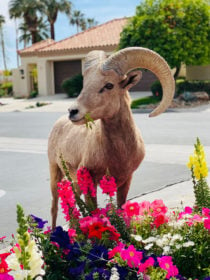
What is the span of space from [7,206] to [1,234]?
138cm

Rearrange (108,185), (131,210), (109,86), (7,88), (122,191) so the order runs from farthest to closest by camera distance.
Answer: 1. (7,88)
2. (122,191)
3. (109,86)
4. (108,185)
5. (131,210)

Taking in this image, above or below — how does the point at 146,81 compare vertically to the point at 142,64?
above

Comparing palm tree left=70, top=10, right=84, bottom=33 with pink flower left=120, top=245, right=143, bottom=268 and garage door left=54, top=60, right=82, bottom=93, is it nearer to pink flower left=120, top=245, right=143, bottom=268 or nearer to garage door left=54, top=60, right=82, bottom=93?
garage door left=54, top=60, right=82, bottom=93

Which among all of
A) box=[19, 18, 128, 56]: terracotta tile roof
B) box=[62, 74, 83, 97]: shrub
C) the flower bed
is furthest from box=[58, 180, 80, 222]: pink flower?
box=[62, 74, 83, 97]: shrub

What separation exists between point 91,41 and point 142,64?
31704mm

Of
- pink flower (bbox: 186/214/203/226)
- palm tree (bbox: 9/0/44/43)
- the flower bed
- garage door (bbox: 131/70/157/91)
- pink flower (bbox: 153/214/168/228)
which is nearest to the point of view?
the flower bed

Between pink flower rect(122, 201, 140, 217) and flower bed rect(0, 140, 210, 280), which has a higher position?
pink flower rect(122, 201, 140, 217)

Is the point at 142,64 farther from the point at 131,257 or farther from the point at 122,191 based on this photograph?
the point at 131,257

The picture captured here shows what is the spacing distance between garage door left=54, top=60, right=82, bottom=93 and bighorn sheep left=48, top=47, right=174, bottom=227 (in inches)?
1308

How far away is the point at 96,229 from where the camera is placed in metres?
3.06

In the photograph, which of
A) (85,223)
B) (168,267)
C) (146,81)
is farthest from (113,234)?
(146,81)

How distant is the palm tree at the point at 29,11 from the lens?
1950 inches

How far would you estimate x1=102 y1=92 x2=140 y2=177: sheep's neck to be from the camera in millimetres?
4090

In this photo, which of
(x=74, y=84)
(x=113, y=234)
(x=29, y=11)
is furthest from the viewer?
(x=29, y=11)
